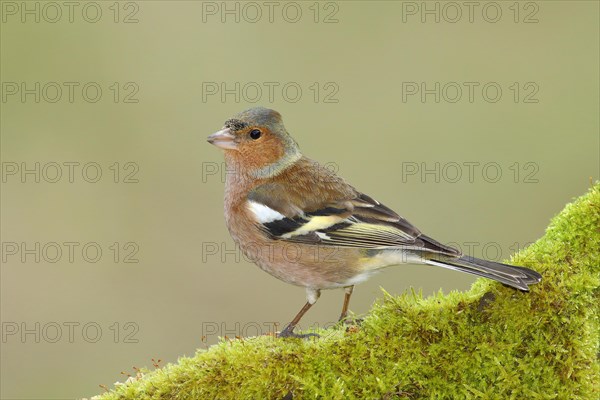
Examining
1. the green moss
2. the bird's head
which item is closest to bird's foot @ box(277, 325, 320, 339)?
the green moss

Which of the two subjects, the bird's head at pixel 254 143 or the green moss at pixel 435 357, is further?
the bird's head at pixel 254 143

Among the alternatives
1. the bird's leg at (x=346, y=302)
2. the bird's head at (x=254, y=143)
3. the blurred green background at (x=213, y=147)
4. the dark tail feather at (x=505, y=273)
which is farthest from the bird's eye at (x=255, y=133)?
the blurred green background at (x=213, y=147)

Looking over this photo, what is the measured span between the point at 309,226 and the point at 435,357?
1615 mm

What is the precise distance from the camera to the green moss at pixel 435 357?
3.64 m

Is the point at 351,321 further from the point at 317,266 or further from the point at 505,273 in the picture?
the point at 505,273

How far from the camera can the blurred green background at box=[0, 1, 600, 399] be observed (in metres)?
9.88

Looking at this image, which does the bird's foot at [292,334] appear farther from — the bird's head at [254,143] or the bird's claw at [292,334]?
the bird's head at [254,143]

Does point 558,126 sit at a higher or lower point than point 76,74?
lower

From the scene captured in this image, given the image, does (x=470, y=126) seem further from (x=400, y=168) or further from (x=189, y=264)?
(x=189, y=264)

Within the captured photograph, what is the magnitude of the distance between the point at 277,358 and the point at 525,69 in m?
10.2

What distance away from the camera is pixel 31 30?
41.2ft

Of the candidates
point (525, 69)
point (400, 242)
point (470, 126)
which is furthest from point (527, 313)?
point (525, 69)

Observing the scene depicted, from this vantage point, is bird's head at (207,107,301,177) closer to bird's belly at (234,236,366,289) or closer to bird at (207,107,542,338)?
bird at (207,107,542,338)

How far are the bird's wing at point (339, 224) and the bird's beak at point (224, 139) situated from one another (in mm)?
605
